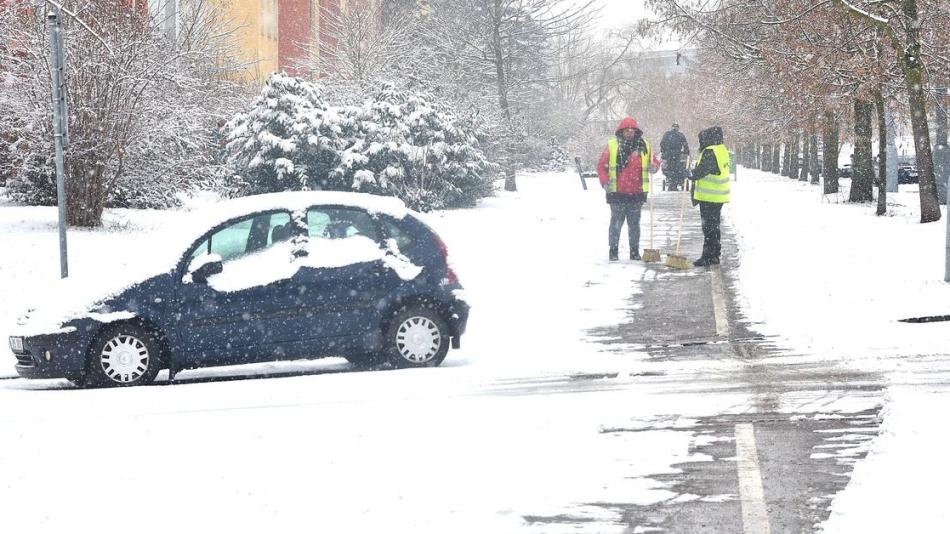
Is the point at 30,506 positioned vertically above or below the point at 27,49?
below

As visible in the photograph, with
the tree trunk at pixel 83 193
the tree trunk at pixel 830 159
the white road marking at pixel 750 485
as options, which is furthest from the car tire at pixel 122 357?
the tree trunk at pixel 830 159

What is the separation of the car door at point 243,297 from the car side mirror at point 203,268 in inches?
1.0

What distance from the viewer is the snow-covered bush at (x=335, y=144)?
27.2m

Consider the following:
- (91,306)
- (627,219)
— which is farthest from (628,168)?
(91,306)

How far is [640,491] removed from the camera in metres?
6.42

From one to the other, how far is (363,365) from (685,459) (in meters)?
4.38

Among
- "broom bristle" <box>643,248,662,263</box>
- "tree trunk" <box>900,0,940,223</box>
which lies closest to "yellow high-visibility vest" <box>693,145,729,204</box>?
"broom bristle" <box>643,248,662,263</box>

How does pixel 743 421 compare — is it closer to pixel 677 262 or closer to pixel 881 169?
pixel 677 262

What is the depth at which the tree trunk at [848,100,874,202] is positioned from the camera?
30.3 m

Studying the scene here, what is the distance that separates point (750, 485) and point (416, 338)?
4525 mm

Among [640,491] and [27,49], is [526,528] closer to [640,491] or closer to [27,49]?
[640,491]

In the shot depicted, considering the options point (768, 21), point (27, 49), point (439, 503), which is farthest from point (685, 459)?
point (768, 21)

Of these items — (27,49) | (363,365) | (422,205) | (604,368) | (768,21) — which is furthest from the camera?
(422,205)

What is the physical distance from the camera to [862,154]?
31.1 meters
